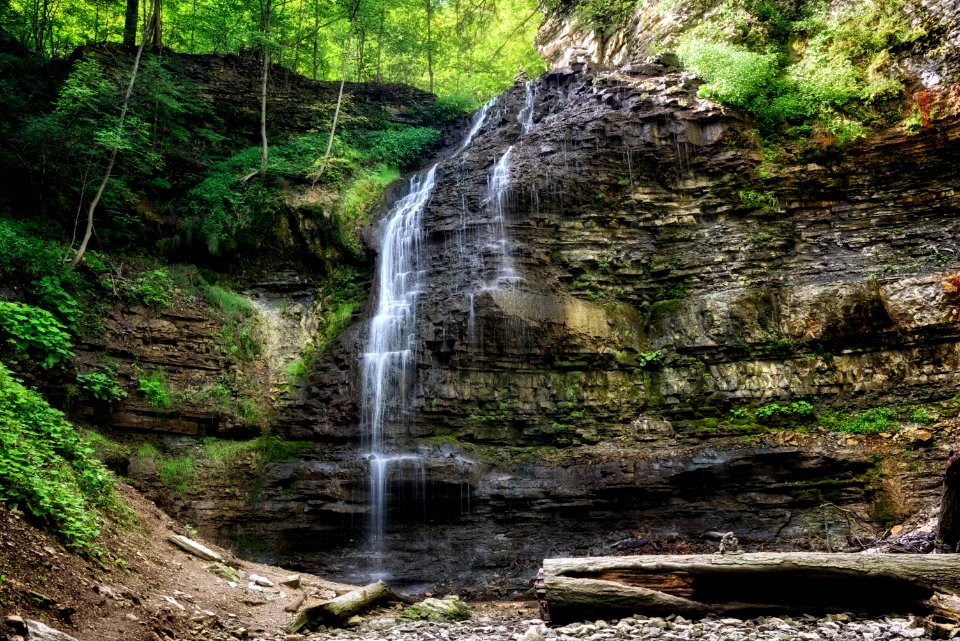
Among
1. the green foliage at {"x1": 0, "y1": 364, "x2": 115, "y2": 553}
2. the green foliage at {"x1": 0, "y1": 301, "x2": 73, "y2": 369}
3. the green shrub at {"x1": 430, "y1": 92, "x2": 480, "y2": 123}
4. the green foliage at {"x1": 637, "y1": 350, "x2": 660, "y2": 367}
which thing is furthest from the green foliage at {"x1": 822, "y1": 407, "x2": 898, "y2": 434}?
the green shrub at {"x1": 430, "y1": 92, "x2": 480, "y2": 123}

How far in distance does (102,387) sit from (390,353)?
5.66m

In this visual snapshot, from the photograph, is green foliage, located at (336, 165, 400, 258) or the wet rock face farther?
green foliage, located at (336, 165, 400, 258)

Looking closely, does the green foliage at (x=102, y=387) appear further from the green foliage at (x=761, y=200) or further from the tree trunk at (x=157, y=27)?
the green foliage at (x=761, y=200)

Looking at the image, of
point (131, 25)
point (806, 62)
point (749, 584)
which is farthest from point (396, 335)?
point (131, 25)

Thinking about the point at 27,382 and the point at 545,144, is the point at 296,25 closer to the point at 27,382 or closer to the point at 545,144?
the point at 545,144

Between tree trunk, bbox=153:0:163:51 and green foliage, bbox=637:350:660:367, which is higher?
tree trunk, bbox=153:0:163:51

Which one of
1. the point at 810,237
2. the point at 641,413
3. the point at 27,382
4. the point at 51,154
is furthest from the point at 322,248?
the point at 810,237

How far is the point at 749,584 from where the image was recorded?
6203 mm

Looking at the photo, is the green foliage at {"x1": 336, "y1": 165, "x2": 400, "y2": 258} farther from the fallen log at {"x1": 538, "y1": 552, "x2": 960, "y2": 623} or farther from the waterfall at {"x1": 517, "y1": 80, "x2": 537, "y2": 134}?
the fallen log at {"x1": 538, "y1": 552, "x2": 960, "y2": 623}

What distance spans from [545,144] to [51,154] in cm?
1137

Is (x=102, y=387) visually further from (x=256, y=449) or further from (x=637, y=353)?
(x=637, y=353)

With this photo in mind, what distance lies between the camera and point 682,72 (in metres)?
15.6

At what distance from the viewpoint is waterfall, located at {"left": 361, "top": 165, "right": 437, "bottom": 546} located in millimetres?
12273

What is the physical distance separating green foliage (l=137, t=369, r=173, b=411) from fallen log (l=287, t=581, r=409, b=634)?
719cm
